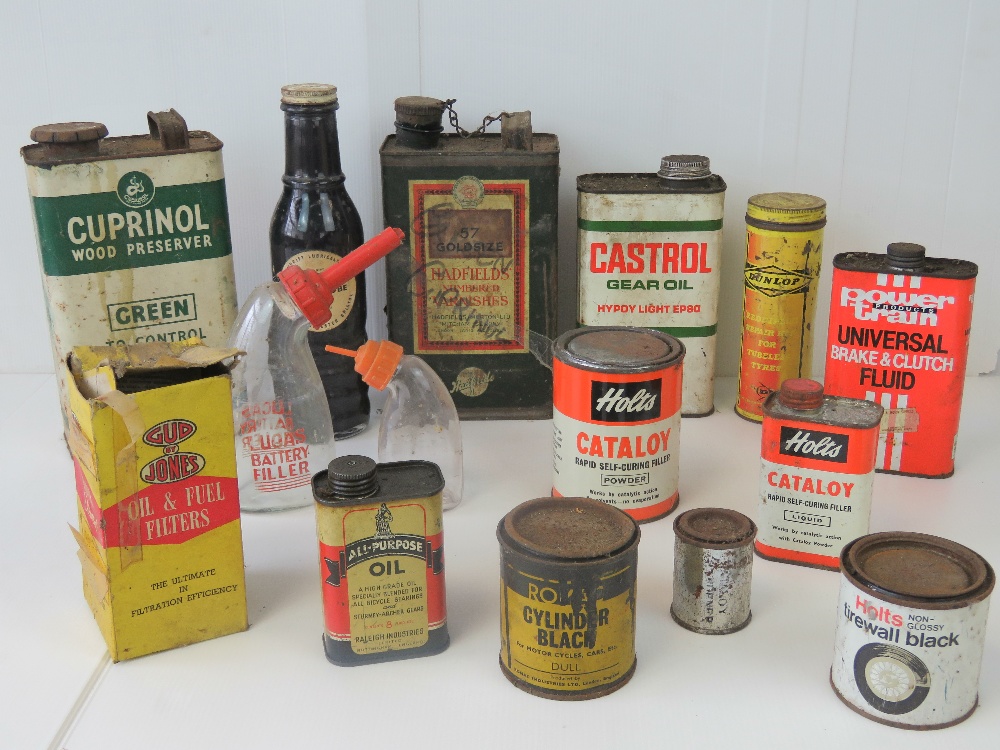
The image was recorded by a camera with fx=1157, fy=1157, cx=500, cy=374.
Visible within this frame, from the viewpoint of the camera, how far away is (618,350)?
52.9 inches

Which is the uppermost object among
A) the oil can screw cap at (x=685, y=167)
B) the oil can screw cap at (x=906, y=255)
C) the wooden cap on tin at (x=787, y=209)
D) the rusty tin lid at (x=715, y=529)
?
the oil can screw cap at (x=685, y=167)

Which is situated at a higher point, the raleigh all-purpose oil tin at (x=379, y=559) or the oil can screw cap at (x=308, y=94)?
the oil can screw cap at (x=308, y=94)

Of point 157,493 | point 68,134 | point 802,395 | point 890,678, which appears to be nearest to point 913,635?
point 890,678

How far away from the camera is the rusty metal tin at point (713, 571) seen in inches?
44.1

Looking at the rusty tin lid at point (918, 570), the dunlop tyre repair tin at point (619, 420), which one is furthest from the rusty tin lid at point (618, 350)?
the rusty tin lid at point (918, 570)

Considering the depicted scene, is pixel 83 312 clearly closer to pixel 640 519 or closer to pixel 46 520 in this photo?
pixel 46 520

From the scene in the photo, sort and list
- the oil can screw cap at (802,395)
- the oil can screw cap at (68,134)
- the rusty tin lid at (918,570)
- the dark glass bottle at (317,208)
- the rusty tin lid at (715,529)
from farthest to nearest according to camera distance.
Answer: the dark glass bottle at (317,208) → the oil can screw cap at (68,134) → the oil can screw cap at (802,395) → the rusty tin lid at (715,529) → the rusty tin lid at (918,570)

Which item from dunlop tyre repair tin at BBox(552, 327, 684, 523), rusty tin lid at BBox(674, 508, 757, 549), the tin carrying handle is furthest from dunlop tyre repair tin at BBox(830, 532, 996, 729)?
the tin carrying handle

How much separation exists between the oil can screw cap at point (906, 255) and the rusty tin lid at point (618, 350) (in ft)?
0.95

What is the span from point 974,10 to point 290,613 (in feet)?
4.06

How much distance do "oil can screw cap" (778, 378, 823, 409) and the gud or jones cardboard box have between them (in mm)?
577

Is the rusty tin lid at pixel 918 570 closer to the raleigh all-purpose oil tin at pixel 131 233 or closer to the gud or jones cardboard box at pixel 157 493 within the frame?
the gud or jones cardboard box at pixel 157 493

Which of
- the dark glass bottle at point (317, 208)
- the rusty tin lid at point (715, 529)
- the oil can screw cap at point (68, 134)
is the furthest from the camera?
the dark glass bottle at point (317, 208)

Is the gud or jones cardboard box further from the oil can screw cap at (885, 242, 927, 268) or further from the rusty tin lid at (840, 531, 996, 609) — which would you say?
the oil can screw cap at (885, 242, 927, 268)
